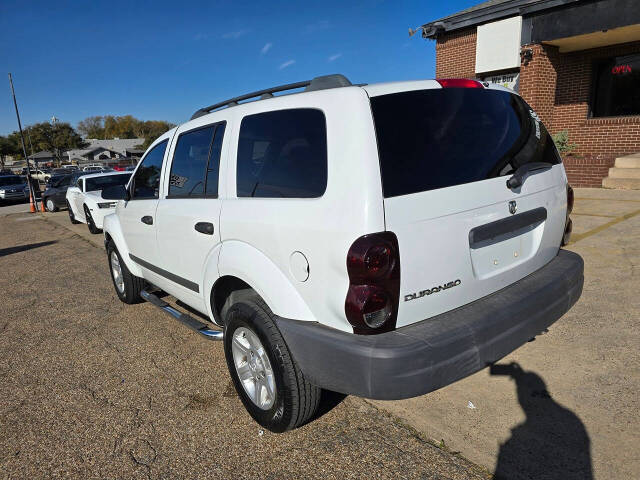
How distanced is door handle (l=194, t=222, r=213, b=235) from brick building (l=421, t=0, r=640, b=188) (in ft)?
32.9

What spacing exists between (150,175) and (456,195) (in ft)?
9.29

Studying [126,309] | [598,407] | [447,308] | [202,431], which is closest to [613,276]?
[598,407]

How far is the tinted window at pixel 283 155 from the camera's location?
221cm

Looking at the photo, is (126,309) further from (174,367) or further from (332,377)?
(332,377)

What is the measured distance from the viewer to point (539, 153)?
276 cm

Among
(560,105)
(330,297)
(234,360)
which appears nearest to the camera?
(330,297)

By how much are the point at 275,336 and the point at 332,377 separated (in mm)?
402

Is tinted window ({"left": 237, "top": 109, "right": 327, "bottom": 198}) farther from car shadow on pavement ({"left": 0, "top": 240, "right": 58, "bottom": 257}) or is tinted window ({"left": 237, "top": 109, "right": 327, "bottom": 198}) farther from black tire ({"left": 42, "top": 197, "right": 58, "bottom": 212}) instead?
black tire ({"left": 42, "top": 197, "right": 58, "bottom": 212})

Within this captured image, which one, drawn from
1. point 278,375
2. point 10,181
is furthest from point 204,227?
point 10,181

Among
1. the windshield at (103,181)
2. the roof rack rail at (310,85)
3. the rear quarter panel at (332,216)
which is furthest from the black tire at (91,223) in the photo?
the rear quarter panel at (332,216)

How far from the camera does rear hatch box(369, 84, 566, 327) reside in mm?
2049

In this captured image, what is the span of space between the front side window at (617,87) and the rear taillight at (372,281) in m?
11.9

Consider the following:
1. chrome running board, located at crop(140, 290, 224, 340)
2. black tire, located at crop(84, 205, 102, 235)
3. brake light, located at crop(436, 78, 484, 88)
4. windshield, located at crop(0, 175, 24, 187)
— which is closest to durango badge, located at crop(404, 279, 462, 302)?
brake light, located at crop(436, 78, 484, 88)

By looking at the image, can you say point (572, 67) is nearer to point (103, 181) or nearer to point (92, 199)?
point (92, 199)
